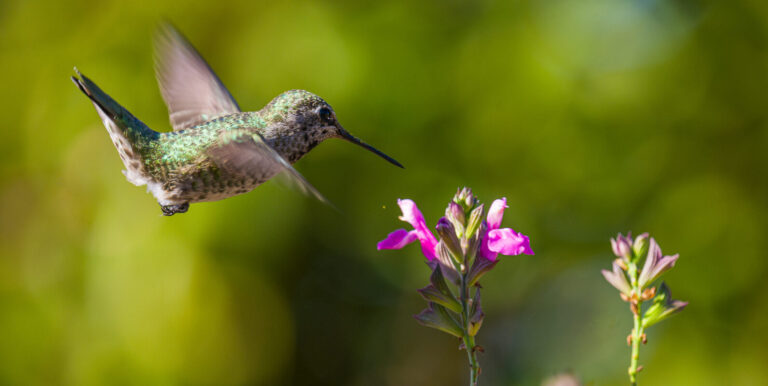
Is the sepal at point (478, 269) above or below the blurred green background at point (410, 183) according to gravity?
below

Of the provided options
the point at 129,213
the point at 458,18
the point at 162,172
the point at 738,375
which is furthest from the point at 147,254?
the point at 738,375

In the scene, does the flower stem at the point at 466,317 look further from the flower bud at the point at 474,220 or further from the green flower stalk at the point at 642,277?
the green flower stalk at the point at 642,277

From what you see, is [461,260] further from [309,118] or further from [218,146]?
[218,146]

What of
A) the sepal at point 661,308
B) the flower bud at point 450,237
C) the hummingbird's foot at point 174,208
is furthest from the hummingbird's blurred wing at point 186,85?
the sepal at point 661,308

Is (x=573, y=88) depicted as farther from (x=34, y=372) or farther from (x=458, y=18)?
(x=34, y=372)

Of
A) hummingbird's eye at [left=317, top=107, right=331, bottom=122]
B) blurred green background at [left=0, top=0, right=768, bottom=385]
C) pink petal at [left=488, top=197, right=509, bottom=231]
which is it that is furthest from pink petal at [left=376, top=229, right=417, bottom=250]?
blurred green background at [left=0, top=0, right=768, bottom=385]

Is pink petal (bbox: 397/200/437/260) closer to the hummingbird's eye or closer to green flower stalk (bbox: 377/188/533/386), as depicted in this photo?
green flower stalk (bbox: 377/188/533/386)

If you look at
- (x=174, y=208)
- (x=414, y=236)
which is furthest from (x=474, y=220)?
(x=174, y=208)

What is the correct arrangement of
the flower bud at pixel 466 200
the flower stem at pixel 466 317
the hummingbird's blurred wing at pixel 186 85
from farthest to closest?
the hummingbird's blurred wing at pixel 186 85, the flower bud at pixel 466 200, the flower stem at pixel 466 317
